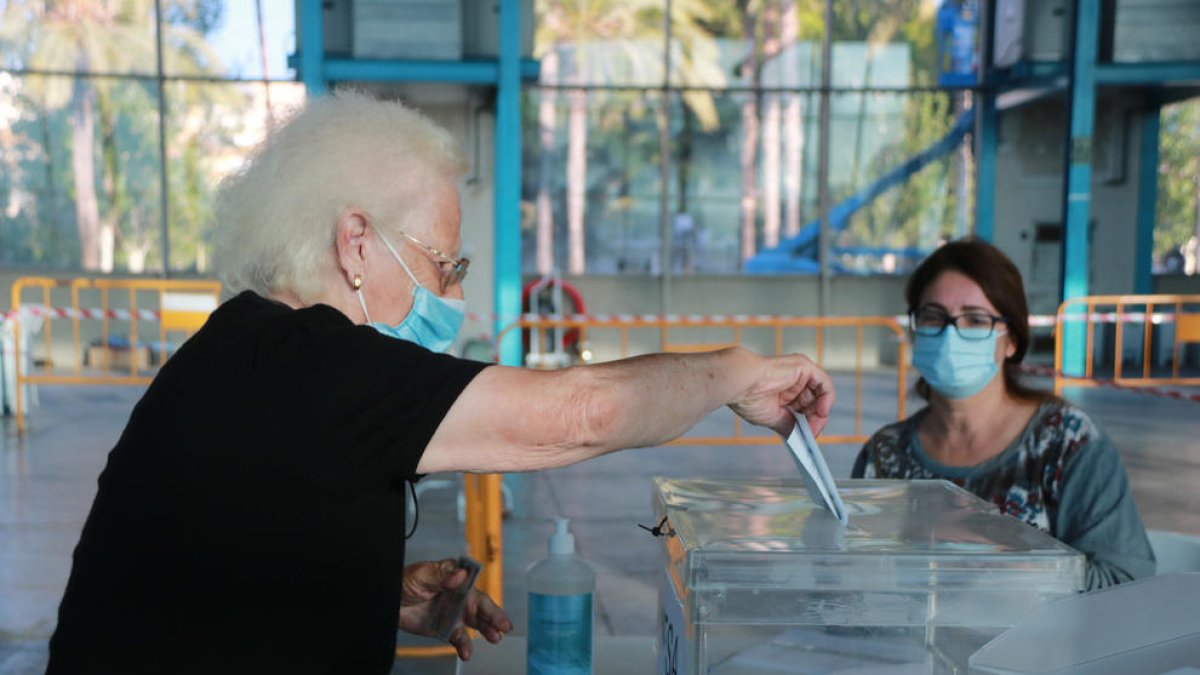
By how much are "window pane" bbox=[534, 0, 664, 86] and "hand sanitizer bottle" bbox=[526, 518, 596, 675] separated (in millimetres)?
13292

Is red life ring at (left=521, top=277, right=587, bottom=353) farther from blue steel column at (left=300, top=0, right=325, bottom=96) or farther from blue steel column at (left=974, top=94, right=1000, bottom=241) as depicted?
blue steel column at (left=974, top=94, right=1000, bottom=241)

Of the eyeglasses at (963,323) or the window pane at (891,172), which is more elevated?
the window pane at (891,172)

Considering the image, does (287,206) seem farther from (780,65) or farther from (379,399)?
(780,65)

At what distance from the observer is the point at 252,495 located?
1.41 metres

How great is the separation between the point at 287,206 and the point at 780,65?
559 inches

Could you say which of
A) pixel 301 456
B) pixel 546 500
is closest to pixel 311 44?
pixel 546 500

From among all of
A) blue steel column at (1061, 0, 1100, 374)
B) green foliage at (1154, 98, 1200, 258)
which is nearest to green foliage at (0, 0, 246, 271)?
blue steel column at (1061, 0, 1100, 374)

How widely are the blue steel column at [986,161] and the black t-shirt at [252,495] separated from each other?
14.4 m

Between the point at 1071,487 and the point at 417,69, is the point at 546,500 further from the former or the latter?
the point at 417,69

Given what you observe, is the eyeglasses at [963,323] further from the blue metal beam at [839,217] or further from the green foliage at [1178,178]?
the green foliage at [1178,178]

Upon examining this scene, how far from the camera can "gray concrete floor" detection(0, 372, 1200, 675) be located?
4723mm

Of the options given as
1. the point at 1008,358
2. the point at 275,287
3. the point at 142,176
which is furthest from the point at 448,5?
the point at 275,287

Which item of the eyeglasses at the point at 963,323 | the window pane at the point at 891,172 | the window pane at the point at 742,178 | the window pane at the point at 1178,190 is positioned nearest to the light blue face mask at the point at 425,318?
the eyeglasses at the point at 963,323

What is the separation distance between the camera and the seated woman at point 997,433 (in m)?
2.46
